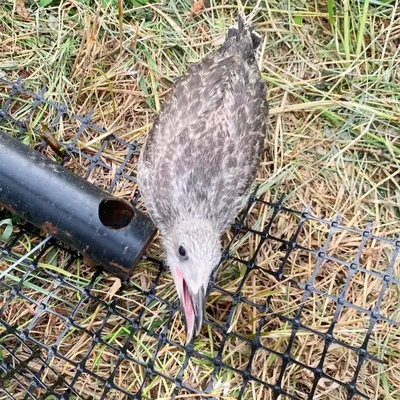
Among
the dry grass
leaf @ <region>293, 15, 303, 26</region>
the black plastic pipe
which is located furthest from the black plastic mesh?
leaf @ <region>293, 15, 303, 26</region>

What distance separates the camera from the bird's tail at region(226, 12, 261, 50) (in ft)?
10.5

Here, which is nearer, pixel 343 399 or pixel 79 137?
pixel 343 399

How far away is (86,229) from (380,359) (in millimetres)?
1663

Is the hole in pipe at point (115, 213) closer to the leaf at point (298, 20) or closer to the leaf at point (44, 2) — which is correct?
the leaf at point (44, 2)

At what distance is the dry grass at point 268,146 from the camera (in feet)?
9.50

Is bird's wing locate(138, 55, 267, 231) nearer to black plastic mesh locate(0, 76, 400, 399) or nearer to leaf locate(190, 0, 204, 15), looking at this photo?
black plastic mesh locate(0, 76, 400, 399)

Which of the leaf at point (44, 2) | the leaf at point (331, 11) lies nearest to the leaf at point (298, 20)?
the leaf at point (331, 11)

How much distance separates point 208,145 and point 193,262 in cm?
63

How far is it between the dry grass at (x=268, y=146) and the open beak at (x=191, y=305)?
30 centimetres

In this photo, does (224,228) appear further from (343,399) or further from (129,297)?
(343,399)

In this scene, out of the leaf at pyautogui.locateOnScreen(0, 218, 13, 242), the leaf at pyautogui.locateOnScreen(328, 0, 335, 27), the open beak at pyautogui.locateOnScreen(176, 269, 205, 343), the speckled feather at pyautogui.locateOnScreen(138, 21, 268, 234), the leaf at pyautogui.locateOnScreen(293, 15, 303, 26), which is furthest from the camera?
the leaf at pyautogui.locateOnScreen(293, 15, 303, 26)

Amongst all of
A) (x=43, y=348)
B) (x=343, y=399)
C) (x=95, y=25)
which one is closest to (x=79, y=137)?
(x=95, y=25)

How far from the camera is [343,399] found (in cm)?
287

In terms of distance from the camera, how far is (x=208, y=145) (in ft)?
9.21
